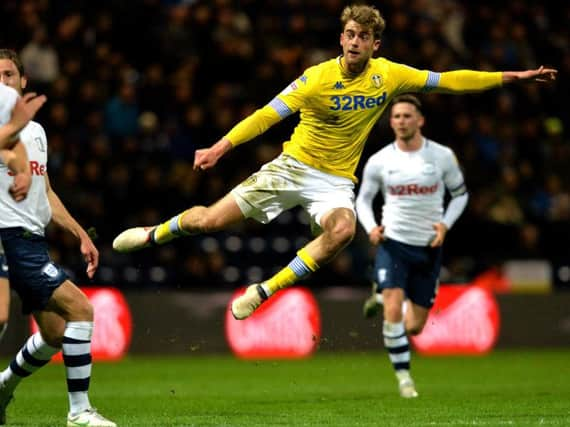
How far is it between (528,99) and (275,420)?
42.0 ft

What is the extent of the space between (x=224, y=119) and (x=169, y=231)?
24.9ft

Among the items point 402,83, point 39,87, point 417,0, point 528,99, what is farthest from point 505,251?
point 402,83

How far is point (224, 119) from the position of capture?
17.3 meters

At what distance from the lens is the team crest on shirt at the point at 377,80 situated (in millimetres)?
9625

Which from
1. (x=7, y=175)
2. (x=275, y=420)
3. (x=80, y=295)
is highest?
(x=7, y=175)

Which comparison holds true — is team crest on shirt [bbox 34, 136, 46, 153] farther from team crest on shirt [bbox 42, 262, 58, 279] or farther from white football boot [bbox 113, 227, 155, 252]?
white football boot [bbox 113, 227, 155, 252]

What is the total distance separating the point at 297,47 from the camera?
1884cm

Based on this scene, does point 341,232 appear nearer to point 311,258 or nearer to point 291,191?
point 311,258

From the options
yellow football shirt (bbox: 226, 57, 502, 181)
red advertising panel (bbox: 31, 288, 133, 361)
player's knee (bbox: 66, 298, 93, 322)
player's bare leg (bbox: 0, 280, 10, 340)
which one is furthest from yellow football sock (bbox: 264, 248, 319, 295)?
red advertising panel (bbox: 31, 288, 133, 361)

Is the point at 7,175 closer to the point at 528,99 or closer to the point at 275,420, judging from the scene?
the point at 275,420

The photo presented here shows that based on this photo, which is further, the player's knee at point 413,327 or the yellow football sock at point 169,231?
the player's knee at point 413,327

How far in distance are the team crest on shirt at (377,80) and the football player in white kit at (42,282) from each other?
105 inches

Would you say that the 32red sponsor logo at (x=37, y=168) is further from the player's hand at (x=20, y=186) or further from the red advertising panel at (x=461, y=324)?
the red advertising panel at (x=461, y=324)

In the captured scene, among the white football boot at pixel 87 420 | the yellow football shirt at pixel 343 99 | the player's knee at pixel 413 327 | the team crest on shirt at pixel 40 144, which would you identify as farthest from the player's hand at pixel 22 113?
the player's knee at pixel 413 327
